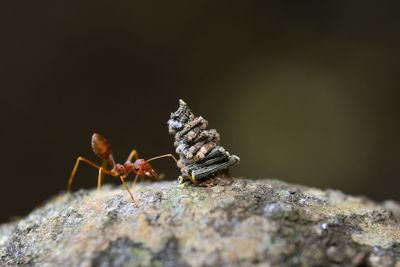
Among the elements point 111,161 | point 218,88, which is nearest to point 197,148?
point 111,161

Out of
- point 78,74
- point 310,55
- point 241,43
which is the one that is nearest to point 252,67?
point 241,43

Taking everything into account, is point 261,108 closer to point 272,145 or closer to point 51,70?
point 272,145

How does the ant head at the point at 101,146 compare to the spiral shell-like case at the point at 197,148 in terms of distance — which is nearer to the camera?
the spiral shell-like case at the point at 197,148

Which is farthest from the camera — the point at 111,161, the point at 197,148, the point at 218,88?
the point at 218,88

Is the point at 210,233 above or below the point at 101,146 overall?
below

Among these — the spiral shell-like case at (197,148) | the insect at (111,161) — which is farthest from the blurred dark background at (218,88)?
the spiral shell-like case at (197,148)

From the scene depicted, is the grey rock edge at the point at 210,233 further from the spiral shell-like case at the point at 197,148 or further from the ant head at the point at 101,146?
the ant head at the point at 101,146

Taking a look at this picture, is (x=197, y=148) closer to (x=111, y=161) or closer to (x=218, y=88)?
(x=111, y=161)
